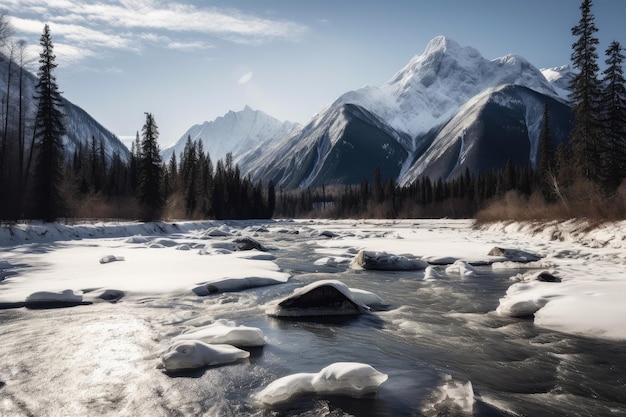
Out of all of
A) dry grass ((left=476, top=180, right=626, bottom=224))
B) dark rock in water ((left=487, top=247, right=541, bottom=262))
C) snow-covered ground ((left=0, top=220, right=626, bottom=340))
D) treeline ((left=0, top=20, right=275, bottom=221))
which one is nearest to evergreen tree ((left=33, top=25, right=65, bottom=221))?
treeline ((left=0, top=20, right=275, bottom=221))

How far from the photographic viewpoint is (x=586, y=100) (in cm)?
4122

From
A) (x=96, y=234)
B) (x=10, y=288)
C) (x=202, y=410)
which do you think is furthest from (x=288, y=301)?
(x=96, y=234)

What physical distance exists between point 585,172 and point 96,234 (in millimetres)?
48732

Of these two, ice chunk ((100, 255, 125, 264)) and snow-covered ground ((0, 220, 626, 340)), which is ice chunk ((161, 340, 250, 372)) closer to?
snow-covered ground ((0, 220, 626, 340))

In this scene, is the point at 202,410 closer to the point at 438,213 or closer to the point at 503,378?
the point at 503,378

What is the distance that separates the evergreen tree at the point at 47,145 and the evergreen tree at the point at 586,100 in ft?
171

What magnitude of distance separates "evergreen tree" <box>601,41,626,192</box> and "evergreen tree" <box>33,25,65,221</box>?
53.3 m

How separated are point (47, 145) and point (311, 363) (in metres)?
39.2

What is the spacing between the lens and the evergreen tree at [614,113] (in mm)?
39656

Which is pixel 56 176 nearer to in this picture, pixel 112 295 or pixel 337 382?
pixel 112 295

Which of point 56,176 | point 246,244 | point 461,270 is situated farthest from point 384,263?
point 56,176

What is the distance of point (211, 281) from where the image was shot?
13086 millimetres

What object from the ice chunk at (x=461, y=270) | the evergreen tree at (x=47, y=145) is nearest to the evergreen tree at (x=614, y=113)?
the ice chunk at (x=461, y=270)

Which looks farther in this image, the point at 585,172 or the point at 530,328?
the point at 585,172
